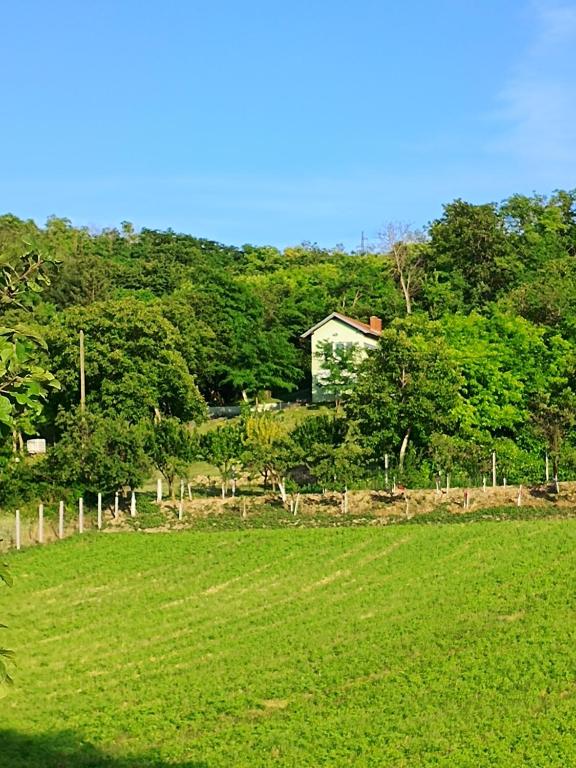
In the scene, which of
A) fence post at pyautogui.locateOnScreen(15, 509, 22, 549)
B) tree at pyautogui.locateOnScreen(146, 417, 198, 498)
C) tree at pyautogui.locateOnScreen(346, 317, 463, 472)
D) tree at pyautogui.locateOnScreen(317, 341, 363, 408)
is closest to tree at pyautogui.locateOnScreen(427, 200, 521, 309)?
tree at pyautogui.locateOnScreen(317, 341, 363, 408)

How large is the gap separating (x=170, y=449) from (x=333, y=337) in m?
21.3

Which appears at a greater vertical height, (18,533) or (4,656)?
(4,656)

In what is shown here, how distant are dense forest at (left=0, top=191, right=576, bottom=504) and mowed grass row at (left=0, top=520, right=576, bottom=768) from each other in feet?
19.9

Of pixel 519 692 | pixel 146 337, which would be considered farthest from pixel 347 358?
pixel 519 692

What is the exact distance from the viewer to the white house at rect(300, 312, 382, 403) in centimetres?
5569

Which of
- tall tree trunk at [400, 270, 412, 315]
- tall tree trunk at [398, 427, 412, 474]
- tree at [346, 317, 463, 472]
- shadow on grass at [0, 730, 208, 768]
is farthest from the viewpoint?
tall tree trunk at [400, 270, 412, 315]

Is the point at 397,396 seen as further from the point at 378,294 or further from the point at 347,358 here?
the point at 378,294

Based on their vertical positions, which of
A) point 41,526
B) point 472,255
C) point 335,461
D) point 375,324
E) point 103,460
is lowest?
point 41,526

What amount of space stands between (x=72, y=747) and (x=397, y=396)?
25.1 meters

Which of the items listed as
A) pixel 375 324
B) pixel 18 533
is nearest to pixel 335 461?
pixel 18 533

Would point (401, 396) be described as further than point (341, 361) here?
No

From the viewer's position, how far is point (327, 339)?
5616 centimetres

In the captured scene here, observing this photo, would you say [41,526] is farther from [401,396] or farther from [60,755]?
[60,755]

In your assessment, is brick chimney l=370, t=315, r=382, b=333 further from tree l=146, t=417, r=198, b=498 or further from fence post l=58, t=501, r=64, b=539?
fence post l=58, t=501, r=64, b=539
